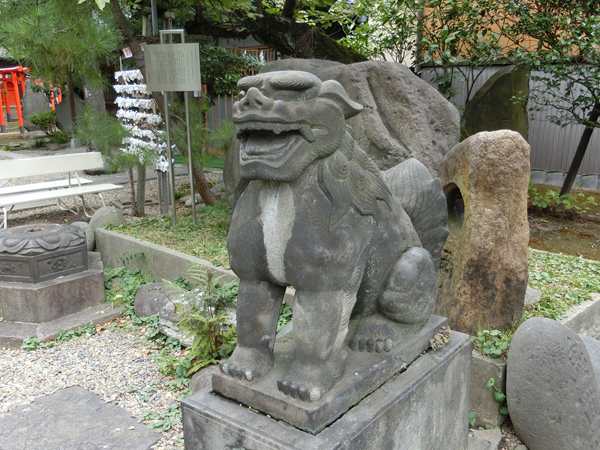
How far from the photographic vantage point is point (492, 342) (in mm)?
2979

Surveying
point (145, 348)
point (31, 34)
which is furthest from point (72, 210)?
point (145, 348)

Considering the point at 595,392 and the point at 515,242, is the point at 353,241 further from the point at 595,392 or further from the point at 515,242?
the point at 595,392

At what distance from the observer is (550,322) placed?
2.64m

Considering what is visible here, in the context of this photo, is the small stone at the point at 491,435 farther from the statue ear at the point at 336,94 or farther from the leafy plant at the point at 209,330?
the statue ear at the point at 336,94

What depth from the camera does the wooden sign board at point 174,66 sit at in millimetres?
5516

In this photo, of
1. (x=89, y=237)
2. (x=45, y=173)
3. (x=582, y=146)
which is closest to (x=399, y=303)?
(x=89, y=237)

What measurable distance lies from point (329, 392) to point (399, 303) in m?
0.49

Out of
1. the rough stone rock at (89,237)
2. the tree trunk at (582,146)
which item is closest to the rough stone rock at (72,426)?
the rough stone rock at (89,237)

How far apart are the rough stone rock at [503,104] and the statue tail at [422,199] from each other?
560 cm

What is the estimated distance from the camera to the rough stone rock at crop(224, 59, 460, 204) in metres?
4.59

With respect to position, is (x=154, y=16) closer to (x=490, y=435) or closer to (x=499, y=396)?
(x=499, y=396)

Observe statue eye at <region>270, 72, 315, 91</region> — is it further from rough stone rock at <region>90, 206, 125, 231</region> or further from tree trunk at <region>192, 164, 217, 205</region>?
tree trunk at <region>192, 164, 217, 205</region>

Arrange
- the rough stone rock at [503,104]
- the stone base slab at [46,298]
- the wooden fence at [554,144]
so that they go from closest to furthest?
the stone base slab at [46,298], the rough stone rock at [503,104], the wooden fence at [554,144]

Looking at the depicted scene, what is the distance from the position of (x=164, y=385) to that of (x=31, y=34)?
12.1 feet
